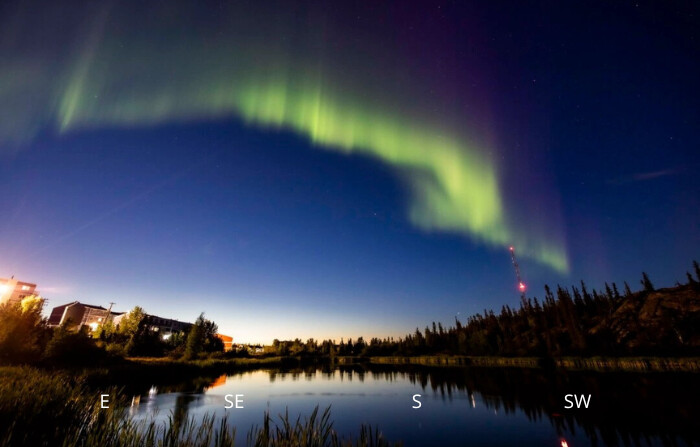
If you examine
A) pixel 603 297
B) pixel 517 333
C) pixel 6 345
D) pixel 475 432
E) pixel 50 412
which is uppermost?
pixel 603 297

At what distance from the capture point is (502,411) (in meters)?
38.0

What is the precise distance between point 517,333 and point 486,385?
502ft

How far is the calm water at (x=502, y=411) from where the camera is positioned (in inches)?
1067

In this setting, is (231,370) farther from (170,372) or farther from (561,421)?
(561,421)

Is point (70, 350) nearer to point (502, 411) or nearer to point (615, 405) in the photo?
point (502, 411)

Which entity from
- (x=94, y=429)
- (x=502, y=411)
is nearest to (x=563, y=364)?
(x=502, y=411)

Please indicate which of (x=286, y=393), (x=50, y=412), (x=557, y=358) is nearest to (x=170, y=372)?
(x=286, y=393)

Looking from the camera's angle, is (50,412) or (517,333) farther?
(517,333)

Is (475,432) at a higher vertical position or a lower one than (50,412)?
lower

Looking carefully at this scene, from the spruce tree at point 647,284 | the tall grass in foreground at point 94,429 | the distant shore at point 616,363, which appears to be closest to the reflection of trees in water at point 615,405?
the distant shore at point 616,363

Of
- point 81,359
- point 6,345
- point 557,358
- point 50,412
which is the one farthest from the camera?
point 557,358

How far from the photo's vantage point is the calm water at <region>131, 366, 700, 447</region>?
27.1 meters

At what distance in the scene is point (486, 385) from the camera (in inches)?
2420

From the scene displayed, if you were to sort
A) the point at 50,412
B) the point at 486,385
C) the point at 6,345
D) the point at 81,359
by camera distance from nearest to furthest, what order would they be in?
the point at 50,412 → the point at 6,345 → the point at 81,359 → the point at 486,385
